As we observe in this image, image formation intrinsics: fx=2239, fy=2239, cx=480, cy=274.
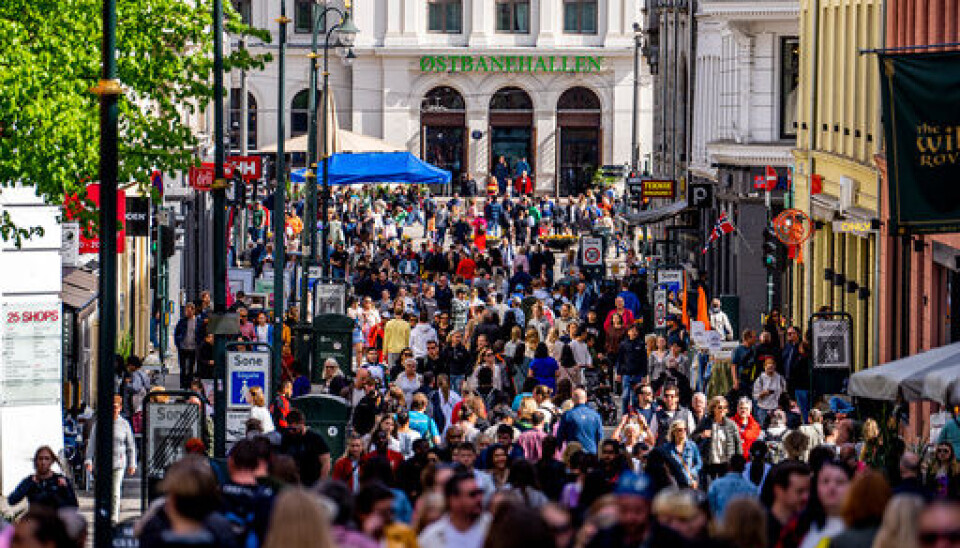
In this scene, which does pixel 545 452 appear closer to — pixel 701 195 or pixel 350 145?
pixel 701 195

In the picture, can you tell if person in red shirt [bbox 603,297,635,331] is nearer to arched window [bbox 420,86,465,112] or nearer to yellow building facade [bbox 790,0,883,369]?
yellow building facade [bbox 790,0,883,369]

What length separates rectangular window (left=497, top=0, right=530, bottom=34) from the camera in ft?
302

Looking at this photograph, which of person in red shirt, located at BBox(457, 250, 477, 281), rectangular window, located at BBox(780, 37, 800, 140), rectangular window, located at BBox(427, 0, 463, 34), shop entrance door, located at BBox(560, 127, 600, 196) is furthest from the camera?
rectangular window, located at BBox(427, 0, 463, 34)

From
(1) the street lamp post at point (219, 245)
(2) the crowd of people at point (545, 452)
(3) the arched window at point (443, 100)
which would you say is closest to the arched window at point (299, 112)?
(3) the arched window at point (443, 100)

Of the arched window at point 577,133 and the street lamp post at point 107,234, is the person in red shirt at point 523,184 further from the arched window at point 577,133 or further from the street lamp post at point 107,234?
the street lamp post at point 107,234

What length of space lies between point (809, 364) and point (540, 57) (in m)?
65.1

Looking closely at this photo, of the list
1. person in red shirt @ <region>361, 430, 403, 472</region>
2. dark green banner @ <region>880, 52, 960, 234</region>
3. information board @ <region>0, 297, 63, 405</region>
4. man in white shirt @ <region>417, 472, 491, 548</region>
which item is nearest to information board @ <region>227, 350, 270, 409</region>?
information board @ <region>0, 297, 63, 405</region>

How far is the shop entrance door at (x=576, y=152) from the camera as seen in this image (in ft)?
300

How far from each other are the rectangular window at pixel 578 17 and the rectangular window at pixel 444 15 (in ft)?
14.3

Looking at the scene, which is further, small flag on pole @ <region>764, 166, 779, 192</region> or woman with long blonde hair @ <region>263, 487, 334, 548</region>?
small flag on pole @ <region>764, 166, 779, 192</region>

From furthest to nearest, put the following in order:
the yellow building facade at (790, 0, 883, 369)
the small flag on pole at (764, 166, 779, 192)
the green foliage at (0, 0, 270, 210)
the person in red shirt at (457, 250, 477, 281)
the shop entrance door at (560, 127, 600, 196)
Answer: the shop entrance door at (560, 127, 600, 196) → the person in red shirt at (457, 250, 477, 281) → the small flag on pole at (764, 166, 779, 192) → the yellow building facade at (790, 0, 883, 369) → the green foliage at (0, 0, 270, 210)

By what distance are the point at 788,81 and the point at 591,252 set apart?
16.8ft

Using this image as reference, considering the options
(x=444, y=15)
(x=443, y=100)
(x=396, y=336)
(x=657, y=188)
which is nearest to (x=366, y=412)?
(x=396, y=336)

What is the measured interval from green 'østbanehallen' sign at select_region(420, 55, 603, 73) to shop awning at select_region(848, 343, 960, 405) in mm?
73027
